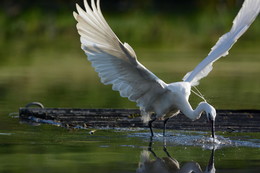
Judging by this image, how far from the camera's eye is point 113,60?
10.7 metres

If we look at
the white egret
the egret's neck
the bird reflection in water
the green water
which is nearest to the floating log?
the green water

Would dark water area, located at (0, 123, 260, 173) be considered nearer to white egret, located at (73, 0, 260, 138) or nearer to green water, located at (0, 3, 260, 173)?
green water, located at (0, 3, 260, 173)

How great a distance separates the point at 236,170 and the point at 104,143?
235 centimetres

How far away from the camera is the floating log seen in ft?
40.2

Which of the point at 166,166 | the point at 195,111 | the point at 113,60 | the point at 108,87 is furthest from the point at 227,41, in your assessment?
the point at 108,87

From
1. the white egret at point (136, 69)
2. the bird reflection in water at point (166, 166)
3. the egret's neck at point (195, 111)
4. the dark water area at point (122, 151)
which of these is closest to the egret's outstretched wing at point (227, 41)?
the white egret at point (136, 69)

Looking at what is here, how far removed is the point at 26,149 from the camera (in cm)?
1011

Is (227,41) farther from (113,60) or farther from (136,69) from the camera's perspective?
(113,60)

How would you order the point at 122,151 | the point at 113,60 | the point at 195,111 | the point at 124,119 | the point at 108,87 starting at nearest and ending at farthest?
1. the point at 122,151
2. the point at 113,60
3. the point at 195,111
4. the point at 124,119
5. the point at 108,87

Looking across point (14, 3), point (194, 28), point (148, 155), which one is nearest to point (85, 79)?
point (148, 155)

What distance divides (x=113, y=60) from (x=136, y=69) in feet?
0.99

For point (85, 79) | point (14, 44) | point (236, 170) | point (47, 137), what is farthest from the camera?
point (14, 44)

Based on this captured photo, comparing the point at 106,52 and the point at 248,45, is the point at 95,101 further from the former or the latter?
the point at 248,45

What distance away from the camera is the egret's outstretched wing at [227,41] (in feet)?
38.5
